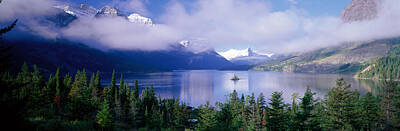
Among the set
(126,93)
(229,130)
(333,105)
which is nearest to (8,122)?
(333,105)

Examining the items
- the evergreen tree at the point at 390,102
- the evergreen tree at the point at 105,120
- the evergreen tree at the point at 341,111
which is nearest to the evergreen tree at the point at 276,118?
the evergreen tree at the point at 341,111

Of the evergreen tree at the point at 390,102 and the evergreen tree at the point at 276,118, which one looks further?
the evergreen tree at the point at 390,102

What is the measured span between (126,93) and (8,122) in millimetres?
69397

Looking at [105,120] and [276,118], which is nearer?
[276,118]

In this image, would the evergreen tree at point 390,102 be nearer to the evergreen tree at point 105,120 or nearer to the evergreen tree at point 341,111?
the evergreen tree at point 341,111

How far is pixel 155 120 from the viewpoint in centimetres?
5528

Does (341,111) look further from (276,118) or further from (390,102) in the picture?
(390,102)

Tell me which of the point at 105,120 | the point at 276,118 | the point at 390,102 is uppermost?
the point at 390,102

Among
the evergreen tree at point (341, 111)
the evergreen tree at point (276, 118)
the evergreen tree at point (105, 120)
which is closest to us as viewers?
the evergreen tree at point (276, 118)

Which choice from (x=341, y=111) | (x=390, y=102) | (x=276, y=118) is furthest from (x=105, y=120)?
(x=390, y=102)

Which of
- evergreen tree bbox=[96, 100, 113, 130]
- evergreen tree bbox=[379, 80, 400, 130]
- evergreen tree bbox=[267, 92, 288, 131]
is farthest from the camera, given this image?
evergreen tree bbox=[379, 80, 400, 130]

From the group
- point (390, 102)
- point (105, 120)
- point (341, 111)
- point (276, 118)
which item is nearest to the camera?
point (276, 118)

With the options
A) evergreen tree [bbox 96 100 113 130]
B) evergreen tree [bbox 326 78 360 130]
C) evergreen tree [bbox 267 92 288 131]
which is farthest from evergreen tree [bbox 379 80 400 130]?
evergreen tree [bbox 96 100 113 130]

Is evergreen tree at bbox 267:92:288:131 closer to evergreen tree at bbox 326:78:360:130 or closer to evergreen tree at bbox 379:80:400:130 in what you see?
evergreen tree at bbox 326:78:360:130
